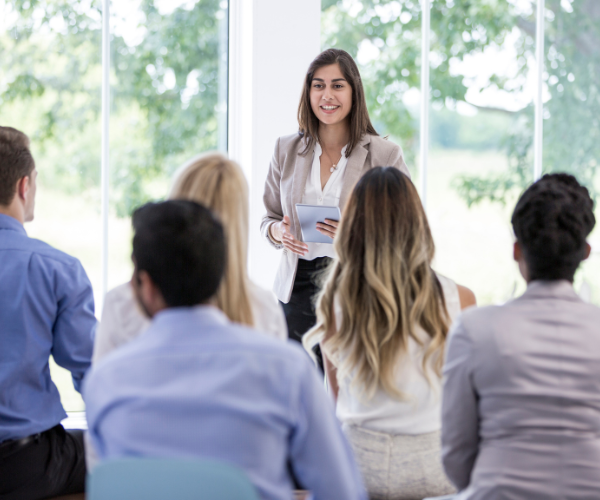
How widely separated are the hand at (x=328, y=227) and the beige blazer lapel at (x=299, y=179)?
0.24 metres

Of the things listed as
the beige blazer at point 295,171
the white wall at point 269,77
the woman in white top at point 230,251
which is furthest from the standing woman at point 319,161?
the woman in white top at point 230,251

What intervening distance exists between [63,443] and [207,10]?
7.97 feet

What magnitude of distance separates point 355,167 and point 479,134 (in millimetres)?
1572

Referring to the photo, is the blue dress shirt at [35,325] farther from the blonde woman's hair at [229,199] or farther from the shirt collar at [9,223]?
the blonde woman's hair at [229,199]

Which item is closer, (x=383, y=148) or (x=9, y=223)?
(x=9, y=223)

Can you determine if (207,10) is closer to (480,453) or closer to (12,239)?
(12,239)

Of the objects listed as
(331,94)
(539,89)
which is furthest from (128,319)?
(539,89)

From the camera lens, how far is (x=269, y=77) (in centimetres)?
327

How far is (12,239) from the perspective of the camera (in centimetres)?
179

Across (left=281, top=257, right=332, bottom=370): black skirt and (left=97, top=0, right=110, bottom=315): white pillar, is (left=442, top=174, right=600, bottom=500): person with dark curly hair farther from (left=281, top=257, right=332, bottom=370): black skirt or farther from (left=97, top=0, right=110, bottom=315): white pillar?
(left=97, top=0, right=110, bottom=315): white pillar

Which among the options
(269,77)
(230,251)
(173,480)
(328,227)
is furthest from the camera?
(269,77)

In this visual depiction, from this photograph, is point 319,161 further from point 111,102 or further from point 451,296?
point 111,102

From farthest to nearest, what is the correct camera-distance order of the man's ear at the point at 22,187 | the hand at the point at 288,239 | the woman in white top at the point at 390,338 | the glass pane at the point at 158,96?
the glass pane at the point at 158,96 < the hand at the point at 288,239 < the man's ear at the point at 22,187 < the woman in white top at the point at 390,338

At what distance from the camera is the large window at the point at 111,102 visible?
3.23 metres
